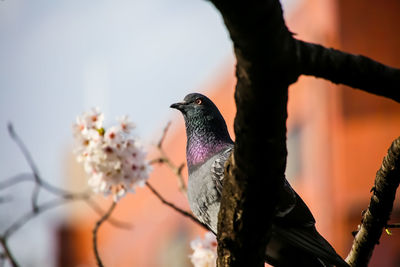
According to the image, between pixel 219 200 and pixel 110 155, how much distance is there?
737 mm

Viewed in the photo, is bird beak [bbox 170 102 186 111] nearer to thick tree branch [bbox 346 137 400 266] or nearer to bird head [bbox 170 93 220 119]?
bird head [bbox 170 93 220 119]

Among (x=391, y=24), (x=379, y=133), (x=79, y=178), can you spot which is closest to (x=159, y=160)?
(x=379, y=133)

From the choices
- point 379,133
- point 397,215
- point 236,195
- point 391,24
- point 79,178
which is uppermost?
point 391,24

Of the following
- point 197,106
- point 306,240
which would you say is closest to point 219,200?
point 306,240

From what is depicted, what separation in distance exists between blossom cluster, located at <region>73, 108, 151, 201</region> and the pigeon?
341 mm

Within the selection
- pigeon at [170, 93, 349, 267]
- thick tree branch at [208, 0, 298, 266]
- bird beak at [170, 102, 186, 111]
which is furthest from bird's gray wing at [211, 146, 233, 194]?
thick tree branch at [208, 0, 298, 266]

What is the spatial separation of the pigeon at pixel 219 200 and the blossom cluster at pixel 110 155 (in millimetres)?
341

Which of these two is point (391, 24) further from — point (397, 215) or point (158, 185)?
point (158, 185)

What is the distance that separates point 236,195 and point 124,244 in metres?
26.3

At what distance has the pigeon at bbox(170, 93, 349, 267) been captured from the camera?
2855 mm

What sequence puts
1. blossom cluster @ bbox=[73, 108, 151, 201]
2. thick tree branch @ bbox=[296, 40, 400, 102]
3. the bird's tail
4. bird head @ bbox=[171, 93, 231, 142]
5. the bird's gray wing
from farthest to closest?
bird head @ bbox=[171, 93, 231, 142] < blossom cluster @ bbox=[73, 108, 151, 201] < the bird's gray wing < the bird's tail < thick tree branch @ bbox=[296, 40, 400, 102]

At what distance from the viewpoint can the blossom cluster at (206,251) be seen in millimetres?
→ 3497

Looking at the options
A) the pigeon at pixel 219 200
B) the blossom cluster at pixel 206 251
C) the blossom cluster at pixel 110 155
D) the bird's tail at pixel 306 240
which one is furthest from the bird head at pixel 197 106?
the bird's tail at pixel 306 240

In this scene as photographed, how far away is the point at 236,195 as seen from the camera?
1.88 m
